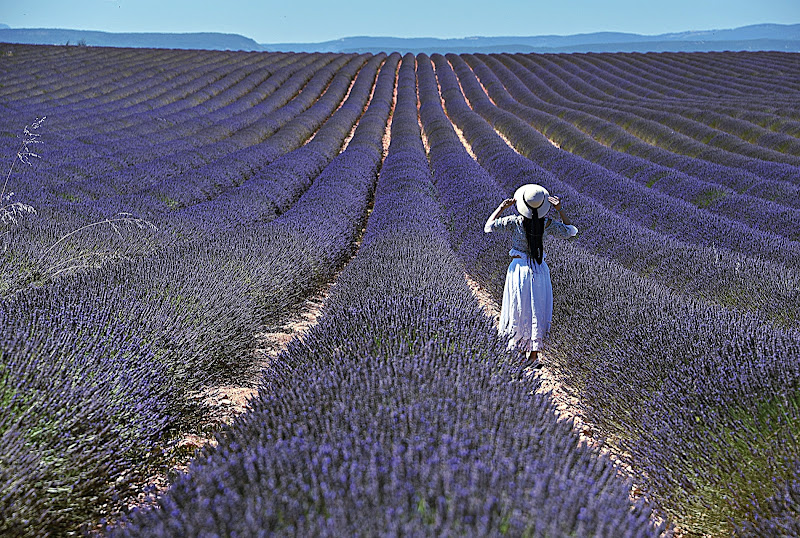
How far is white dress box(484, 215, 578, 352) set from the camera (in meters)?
3.47

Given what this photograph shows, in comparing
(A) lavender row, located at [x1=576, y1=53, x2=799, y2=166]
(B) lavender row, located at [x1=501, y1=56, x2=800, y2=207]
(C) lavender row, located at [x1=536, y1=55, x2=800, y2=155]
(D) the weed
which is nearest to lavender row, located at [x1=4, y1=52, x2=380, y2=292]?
(D) the weed

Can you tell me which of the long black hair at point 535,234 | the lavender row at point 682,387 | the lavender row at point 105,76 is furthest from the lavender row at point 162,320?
the lavender row at point 105,76

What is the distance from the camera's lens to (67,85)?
19344mm

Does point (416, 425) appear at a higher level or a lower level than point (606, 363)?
higher

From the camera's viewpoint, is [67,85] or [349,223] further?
[67,85]

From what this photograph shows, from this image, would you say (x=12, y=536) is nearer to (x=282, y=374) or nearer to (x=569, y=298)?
(x=282, y=374)

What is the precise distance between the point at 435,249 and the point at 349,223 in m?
2.03

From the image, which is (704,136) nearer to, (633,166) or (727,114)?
(727,114)

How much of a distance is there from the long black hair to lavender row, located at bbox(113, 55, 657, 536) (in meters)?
0.77

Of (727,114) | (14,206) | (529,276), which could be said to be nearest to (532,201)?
(529,276)

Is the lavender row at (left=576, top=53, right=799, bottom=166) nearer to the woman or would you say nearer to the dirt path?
the woman

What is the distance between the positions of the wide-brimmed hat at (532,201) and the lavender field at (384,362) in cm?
64

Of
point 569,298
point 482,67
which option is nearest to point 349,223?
point 569,298

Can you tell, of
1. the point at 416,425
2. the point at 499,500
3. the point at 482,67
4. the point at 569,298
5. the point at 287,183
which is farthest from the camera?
the point at 482,67
